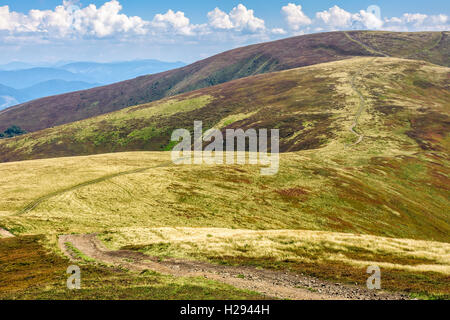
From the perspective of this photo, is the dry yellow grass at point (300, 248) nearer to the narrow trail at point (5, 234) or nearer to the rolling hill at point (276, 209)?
the rolling hill at point (276, 209)

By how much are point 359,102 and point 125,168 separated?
498 feet

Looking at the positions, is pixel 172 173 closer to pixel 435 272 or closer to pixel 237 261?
pixel 237 261

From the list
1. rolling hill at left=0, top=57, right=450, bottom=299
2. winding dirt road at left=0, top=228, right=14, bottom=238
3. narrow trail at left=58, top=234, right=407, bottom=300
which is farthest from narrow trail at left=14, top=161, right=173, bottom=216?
narrow trail at left=58, top=234, right=407, bottom=300

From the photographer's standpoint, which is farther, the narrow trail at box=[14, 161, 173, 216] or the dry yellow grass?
the narrow trail at box=[14, 161, 173, 216]

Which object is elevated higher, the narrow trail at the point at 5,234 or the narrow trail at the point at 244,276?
the narrow trail at the point at 244,276

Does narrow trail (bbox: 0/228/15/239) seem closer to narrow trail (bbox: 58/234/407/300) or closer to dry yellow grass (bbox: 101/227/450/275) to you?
narrow trail (bbox: 58/234/407/300)

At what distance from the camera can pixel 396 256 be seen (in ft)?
103

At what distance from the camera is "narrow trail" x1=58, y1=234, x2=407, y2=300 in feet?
73.2

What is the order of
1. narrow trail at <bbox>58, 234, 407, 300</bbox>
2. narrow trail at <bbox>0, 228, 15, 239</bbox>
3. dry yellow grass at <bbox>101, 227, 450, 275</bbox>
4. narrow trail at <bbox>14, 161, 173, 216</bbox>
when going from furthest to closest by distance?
narrow trail at <bbox>14, 161, 173, 216</bbox>, narrow trail at <bbox>0, 228, 15, 239</bbox>, dry yellow grass at <bbox>101, 227, 450, 275</bbox>, narrow trail at <bbox>58, 234, 407, 300</bbox>

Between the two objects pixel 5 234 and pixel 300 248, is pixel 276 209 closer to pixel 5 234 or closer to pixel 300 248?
pixel 300 248

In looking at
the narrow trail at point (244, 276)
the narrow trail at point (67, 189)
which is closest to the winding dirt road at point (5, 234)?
the narrow trail at point (244, 276)

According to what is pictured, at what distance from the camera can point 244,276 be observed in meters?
26.4

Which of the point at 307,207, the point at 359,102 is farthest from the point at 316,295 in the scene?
the point at 359,102

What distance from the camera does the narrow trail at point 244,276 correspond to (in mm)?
22297
